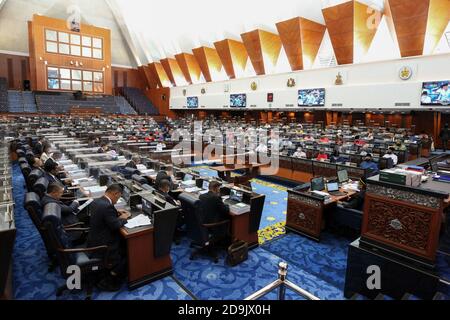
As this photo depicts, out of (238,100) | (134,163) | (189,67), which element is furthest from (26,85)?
(134,163)

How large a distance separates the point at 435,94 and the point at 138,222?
14471 mm

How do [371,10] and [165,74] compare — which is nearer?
[371,10]

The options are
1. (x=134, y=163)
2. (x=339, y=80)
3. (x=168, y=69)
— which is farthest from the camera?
(x=168, y=69)

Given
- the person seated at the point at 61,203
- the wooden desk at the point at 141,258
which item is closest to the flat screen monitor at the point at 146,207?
the wooden desk at the point at 141,258

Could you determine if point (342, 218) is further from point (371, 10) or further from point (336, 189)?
point (371, 10)

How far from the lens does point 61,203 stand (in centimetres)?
434

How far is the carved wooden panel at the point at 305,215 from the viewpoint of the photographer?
5035 mm

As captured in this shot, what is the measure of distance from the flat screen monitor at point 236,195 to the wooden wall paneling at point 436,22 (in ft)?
43.4

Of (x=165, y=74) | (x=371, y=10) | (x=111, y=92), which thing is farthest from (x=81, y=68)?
(x=371, y=10)

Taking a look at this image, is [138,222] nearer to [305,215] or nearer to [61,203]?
[61,203]

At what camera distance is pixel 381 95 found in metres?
14.6

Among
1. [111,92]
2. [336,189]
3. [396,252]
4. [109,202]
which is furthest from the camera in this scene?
[111,92]
